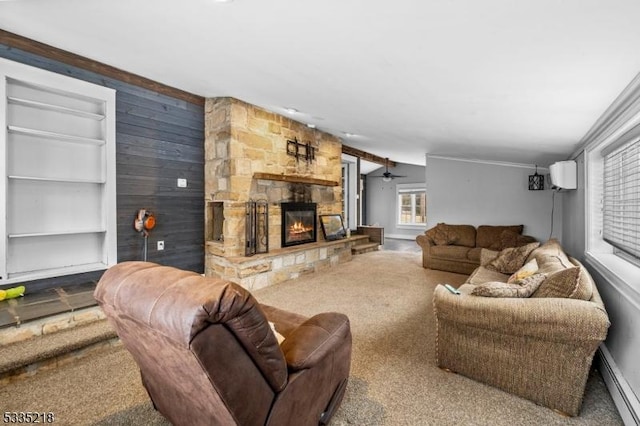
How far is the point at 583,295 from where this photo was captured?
6.11 feet

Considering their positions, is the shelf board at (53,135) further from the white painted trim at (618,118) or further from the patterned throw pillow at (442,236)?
the patterned throw pillow at (442,236)

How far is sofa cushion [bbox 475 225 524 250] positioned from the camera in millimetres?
5578

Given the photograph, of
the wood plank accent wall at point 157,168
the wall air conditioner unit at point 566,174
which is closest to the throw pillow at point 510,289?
the wall air conditioner unit at point 566,174

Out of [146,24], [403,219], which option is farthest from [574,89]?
[403,219]

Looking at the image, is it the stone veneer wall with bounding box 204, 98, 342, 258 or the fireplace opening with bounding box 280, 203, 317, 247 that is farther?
the fireplace opening with bounding box 280, 203, 317, 247

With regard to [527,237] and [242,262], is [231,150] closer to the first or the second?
[242,262]

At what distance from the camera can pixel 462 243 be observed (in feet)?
19.1

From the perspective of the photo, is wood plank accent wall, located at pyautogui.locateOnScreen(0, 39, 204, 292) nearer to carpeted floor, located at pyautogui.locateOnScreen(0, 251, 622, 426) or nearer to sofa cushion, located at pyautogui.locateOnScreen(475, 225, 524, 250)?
carpeted floor, located at pyautogui.locateOnScreen(0, 251, 622, 426)

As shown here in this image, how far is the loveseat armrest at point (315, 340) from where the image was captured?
141 cm

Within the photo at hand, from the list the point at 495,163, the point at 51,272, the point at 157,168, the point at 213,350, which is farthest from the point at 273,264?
the point at 495,163

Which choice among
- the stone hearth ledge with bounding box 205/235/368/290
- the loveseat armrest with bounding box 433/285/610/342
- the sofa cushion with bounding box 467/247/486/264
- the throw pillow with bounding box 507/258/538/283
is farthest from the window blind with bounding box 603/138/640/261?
the stone hearth ledge with bounding box 205/235/368/290

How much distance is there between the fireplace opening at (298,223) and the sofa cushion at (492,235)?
304cm

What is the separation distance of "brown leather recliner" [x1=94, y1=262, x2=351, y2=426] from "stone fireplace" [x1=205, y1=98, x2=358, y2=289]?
2686 mm

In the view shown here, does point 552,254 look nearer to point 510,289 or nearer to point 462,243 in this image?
point 510,289
